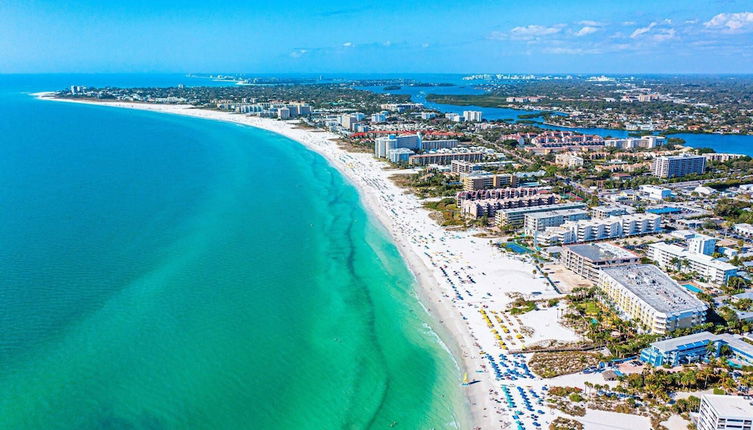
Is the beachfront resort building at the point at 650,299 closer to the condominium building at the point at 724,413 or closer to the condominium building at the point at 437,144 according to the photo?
the condominium building at the point at 724,413

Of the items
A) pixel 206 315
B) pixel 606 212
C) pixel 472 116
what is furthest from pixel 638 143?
pixel 206 315

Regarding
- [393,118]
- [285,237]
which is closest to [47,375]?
[285,237]

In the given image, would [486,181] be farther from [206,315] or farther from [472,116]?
[472,116]

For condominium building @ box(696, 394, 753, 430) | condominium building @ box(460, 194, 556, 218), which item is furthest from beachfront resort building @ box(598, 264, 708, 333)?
condominium building @ box(460, 194, 556, 218)

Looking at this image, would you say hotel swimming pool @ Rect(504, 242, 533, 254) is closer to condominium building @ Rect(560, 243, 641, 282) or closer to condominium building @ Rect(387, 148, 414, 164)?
condominium building @ Rect(560, 243, 641, 282)

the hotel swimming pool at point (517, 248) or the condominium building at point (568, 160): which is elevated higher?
the condominium building at point (568, 160)

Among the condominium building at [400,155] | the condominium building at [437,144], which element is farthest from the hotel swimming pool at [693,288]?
the condominium building at [437,144]

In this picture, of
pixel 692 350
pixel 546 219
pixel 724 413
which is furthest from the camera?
pixel 546 219
